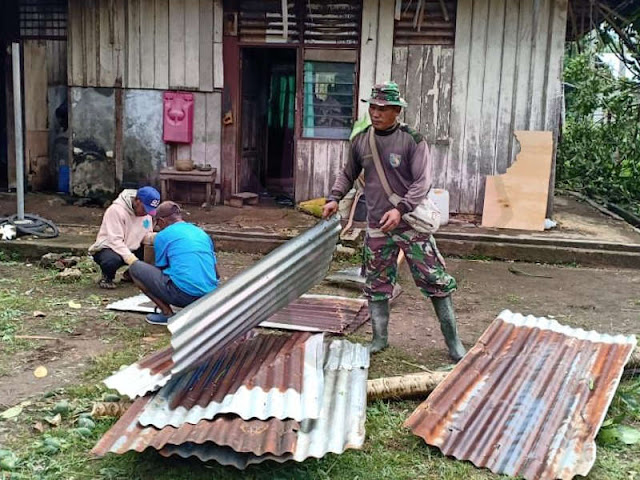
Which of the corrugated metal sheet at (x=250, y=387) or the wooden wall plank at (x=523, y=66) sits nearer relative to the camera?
the corrugated metal sheet at (x=250, y=387)

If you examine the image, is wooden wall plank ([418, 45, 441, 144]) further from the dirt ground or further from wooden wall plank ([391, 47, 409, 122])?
the dirt ground

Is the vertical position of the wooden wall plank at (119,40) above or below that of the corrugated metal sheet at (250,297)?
above

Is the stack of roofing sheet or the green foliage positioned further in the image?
the green foliage

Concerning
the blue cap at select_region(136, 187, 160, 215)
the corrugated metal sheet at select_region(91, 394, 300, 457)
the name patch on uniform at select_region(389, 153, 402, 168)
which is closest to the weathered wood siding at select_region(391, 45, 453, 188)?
the blue cap at select_region(136, 187, 160, 215)

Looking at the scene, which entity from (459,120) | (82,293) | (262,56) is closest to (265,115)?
(262,56)

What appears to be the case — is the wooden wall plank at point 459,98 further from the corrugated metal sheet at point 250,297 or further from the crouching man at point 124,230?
the corrugated metal sheet at point 250,297

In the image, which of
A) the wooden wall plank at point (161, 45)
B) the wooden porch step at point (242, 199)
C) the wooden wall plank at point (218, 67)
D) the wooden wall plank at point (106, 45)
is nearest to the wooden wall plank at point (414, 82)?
the wooden porch step at point (242, 199)

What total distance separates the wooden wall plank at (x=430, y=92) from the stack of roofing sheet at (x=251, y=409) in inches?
244

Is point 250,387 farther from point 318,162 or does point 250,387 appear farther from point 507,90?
point 507,90

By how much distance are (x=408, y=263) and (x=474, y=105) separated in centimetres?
553

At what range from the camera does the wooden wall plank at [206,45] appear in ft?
33.8

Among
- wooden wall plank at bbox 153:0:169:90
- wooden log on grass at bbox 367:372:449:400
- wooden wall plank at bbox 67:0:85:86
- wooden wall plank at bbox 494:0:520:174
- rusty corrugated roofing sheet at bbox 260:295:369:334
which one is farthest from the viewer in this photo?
wooden wall plank at bbox 67:0:85:86

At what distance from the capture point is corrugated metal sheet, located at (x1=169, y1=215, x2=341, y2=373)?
3663 millimetres

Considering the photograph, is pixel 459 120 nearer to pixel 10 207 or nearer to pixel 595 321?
pixel 595 321
